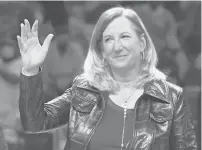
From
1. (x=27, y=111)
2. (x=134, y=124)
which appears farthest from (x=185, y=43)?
(x=27, y=111)

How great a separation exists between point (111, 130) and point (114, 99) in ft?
0.56

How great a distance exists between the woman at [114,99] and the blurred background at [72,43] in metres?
1.05

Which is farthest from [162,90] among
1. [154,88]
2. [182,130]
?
[182,130]

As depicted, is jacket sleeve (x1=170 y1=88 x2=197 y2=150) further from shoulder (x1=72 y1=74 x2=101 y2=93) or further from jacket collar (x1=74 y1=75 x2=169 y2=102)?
shoulder (x1=72 y1=74 x2=101 y2=93)

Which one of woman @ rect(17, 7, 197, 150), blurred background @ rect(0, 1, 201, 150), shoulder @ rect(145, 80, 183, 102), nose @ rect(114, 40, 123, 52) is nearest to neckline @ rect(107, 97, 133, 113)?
woman @ rect(17, 7, 197, 150)

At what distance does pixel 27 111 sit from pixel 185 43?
1725mm

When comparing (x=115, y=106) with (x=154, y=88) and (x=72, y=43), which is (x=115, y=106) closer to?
(x=154, y=88)

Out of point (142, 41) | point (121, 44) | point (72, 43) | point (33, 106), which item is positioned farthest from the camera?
point (72, 43)

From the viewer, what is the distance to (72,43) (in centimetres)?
278

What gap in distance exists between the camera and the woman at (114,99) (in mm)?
1485

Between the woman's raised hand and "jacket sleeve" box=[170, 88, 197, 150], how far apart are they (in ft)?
1.97

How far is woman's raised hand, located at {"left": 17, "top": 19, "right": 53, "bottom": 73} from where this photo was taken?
1.46 meters

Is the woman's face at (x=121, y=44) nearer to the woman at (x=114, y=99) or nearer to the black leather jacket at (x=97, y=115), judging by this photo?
the woman at (x=114, y=99)

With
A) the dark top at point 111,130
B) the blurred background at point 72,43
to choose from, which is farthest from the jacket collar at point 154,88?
the blurred background at point 72,43
